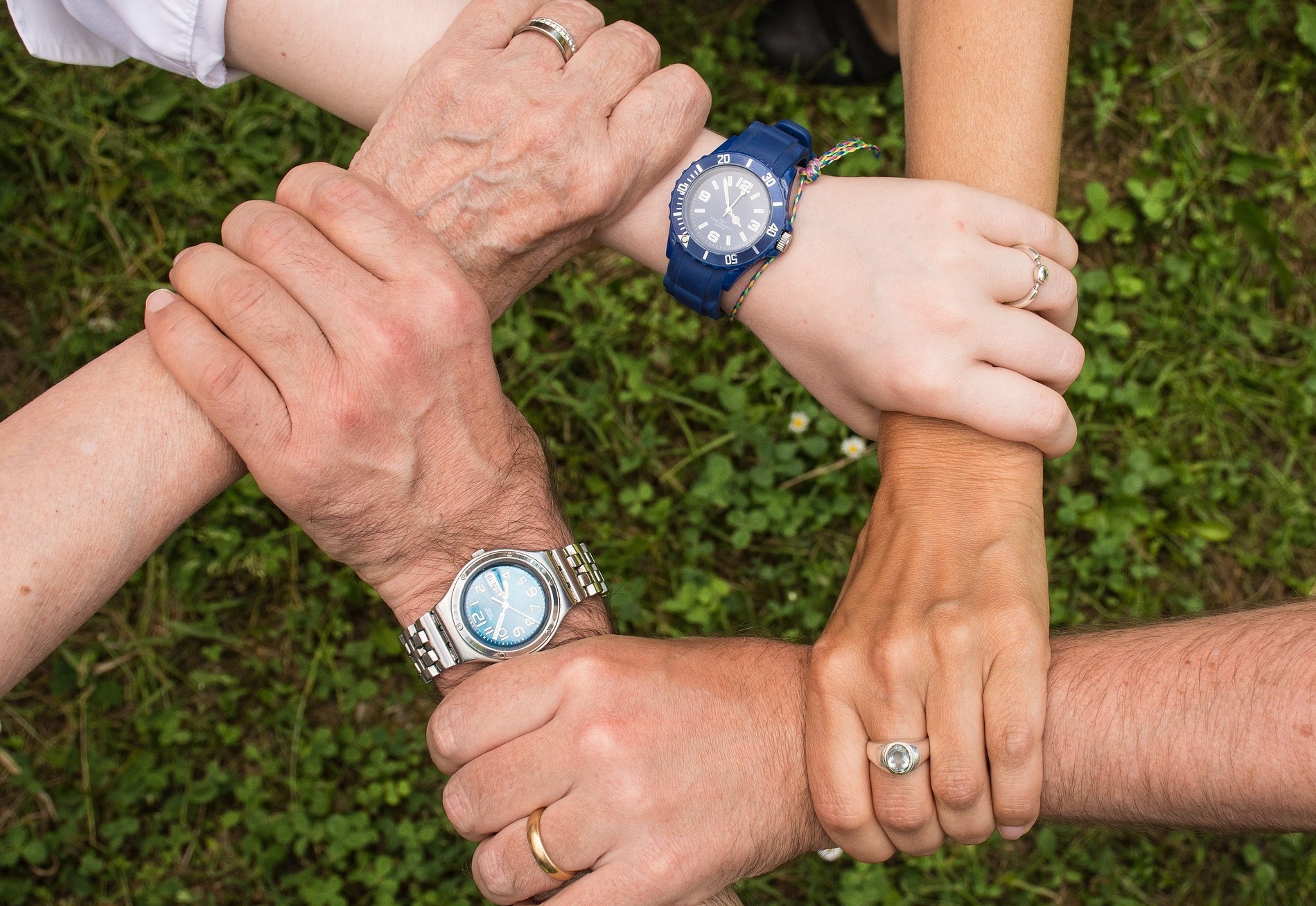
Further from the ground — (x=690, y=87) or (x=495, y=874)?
(x=690, y=87)

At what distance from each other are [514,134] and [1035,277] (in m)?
1.10

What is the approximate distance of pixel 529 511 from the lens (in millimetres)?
2029

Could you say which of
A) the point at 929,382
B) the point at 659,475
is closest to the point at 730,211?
the point at 929,382

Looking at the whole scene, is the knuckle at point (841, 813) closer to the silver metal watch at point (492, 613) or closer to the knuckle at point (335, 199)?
the silver metal watch at point (492, 613)

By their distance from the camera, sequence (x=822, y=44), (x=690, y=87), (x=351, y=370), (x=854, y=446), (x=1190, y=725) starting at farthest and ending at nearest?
(x=822, y=44) → (x=854, y=446) → (x=690, y=87) → (x=351, y=370) → (x=1190, y=725)

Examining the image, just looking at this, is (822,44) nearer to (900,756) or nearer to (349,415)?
(349,415)

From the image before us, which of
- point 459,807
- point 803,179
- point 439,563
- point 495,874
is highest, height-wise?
point 803,179

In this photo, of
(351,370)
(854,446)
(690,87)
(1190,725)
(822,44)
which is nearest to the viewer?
(1190,725)

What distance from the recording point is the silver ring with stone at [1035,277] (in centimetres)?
198

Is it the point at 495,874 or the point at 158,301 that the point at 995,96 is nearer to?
the point at 158,301

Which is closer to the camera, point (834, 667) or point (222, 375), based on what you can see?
point (222, 375)

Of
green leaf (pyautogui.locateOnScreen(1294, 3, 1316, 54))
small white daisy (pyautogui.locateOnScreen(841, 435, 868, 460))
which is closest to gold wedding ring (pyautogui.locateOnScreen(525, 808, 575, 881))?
small white daisy (pyautogui.locateOnScreen(841, 435, 868, 460))

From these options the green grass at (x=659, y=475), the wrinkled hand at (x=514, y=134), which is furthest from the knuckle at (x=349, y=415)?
the green grass at (x=659, y=475)

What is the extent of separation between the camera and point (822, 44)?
3.60m
